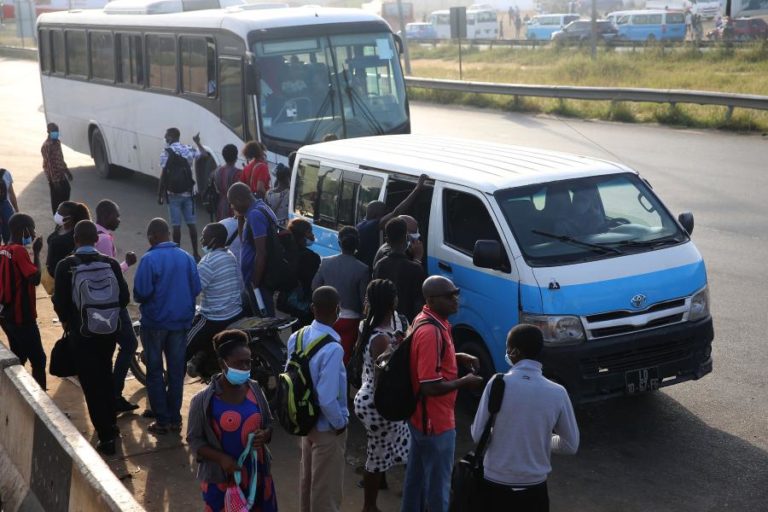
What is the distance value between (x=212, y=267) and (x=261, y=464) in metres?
2.78

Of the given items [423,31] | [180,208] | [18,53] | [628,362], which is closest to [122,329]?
[628,362]

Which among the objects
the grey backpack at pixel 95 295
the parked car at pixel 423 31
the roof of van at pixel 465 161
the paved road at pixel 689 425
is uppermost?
the parked car at pixel 423 31

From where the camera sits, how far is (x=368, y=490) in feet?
21.5

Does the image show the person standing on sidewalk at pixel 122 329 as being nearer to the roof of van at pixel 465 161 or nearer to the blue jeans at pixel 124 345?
the blue jeans at pixel 124 345

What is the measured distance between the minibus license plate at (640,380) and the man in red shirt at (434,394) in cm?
190

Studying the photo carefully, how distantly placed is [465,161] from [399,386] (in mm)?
3524

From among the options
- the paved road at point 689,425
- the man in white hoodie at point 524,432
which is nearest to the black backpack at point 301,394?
the man in white hoodie at point 524,432

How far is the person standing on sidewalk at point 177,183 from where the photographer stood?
1387 centimetres

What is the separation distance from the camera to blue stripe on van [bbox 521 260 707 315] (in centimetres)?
742

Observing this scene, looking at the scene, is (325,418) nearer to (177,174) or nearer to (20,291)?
(20,291)

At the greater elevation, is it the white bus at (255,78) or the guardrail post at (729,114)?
the white bus at (255,78)

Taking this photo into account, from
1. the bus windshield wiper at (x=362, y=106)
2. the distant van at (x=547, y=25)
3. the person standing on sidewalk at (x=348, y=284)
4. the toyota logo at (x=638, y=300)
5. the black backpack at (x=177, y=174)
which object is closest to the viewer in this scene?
the toyota logo at (x=638, y=300)

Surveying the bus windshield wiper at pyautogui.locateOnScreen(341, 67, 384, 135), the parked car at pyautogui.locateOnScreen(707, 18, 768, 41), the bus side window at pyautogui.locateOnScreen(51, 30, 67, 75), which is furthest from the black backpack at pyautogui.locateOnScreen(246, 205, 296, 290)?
the parked car at pyautogui.locateOnScreen(707, 18, 768, 41)


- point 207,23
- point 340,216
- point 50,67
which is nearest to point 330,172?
point 340,216
